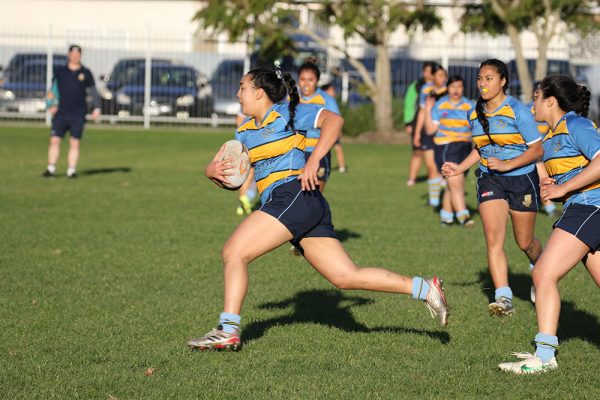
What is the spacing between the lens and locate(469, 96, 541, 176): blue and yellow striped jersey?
7750 millimetres

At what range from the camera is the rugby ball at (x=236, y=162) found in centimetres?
638

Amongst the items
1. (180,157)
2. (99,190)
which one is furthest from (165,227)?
(180,157)

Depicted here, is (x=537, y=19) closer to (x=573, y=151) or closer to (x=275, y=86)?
(x=573, y=151)

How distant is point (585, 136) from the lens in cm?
612

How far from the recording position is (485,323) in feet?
24.9

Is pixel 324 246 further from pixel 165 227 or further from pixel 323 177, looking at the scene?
pixel 165 227

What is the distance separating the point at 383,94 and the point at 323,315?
21.0m

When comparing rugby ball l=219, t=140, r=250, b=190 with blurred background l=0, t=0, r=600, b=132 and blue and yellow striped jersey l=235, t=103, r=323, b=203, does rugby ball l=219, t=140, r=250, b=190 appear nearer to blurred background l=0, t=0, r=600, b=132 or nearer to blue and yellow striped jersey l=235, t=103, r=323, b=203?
blue and yellow striped jersey l=235, t=103, r=323, b=203

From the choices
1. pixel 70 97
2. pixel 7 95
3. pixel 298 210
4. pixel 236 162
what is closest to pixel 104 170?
pixel 70 97

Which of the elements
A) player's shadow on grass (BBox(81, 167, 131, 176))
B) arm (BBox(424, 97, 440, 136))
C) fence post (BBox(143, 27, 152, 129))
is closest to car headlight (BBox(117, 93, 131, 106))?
fence post (BBox(143, 27, 152, 129))

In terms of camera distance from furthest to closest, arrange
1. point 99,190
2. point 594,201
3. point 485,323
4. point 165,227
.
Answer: point 99,190 < point 165,227 < point 485,323 < point 594,201

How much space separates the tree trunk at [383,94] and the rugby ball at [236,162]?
72.5 ft

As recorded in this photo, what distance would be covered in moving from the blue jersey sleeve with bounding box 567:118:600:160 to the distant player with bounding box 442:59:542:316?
4.81 feet

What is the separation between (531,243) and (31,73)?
80.2 feet
